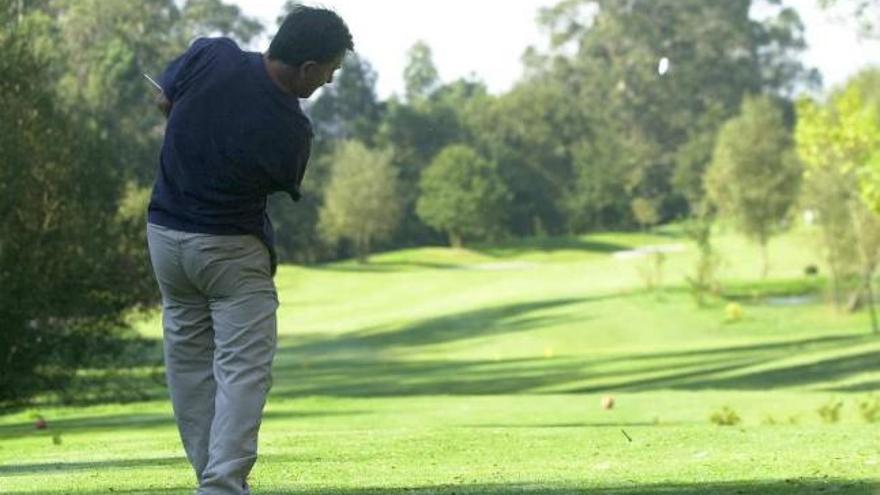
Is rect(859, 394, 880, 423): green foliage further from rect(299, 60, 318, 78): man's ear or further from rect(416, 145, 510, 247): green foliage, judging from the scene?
rect(416, 145, 510, 247): green foliage

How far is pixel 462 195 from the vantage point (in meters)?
76.1

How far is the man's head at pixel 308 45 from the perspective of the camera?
5.83 meters

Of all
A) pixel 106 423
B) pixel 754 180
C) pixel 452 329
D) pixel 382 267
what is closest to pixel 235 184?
pixel 106 423

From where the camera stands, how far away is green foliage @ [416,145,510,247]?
76625 mm

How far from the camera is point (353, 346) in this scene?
47.0m

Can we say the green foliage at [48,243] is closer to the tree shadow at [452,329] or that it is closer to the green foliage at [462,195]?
the tree shadow at [452,329]

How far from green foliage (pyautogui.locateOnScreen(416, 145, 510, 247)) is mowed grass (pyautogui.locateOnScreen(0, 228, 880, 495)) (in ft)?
5.12

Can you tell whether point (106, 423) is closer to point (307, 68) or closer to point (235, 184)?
point (235, 184)

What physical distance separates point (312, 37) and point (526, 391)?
938 inches

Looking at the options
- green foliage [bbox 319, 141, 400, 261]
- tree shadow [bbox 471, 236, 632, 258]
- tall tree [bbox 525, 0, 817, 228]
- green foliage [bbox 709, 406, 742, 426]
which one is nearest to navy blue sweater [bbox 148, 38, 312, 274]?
green foliage [bbox 709, 406, 742, 426]

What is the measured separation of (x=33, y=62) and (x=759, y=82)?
8184cm

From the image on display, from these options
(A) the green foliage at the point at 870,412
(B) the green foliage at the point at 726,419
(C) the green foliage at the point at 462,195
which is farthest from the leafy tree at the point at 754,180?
(B) the green foliage at the point at 726,419

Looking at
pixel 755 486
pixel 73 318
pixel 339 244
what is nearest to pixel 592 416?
pixel 73 318

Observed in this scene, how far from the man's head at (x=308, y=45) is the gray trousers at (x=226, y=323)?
60 cm
